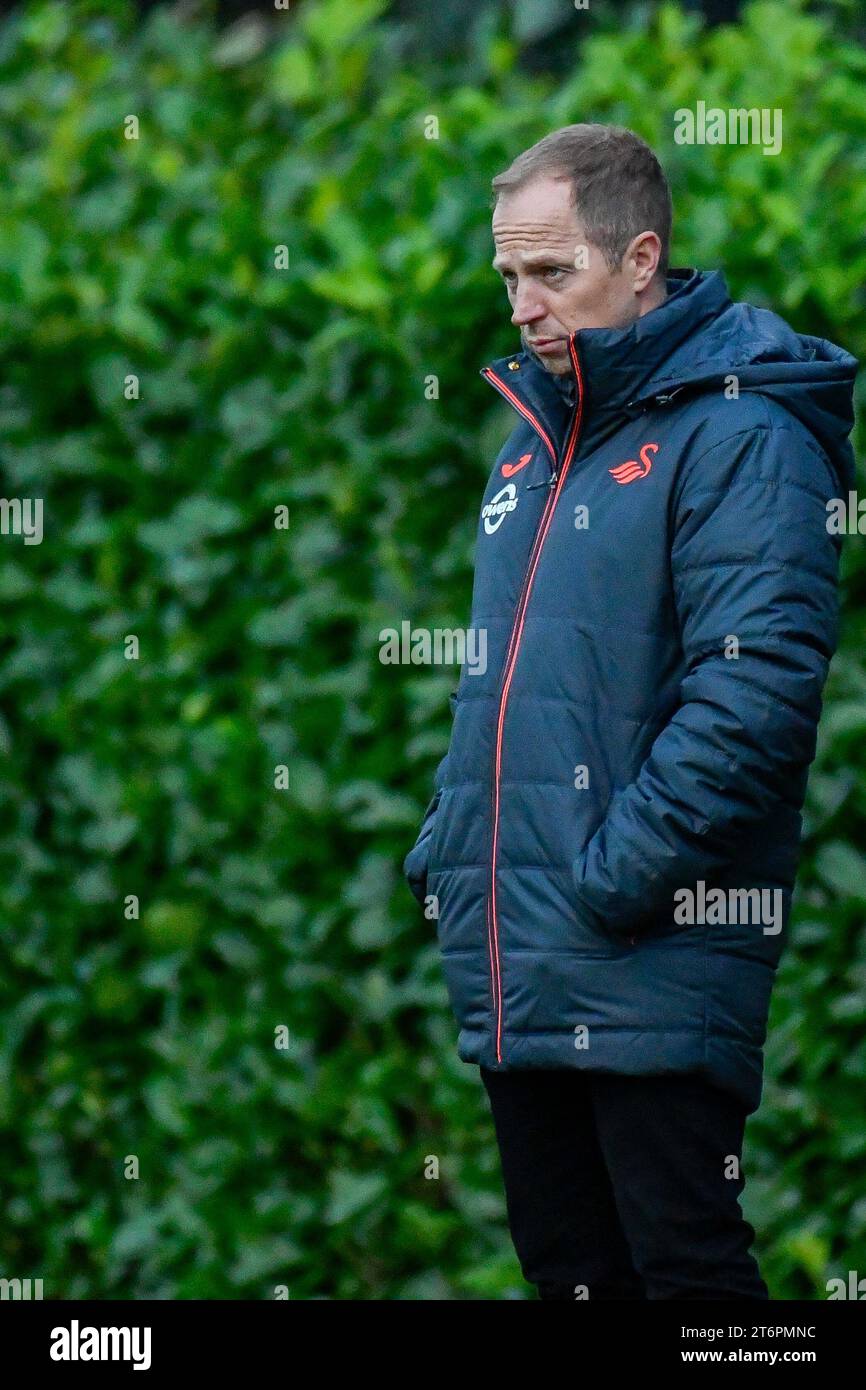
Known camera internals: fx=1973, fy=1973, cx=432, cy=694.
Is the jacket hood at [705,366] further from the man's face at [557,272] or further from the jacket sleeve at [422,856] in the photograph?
the jacket sleeve at [422,856]

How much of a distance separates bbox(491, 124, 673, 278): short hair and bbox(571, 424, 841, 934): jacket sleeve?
1.14ft

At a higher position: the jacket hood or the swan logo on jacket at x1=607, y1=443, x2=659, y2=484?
the jacket hood

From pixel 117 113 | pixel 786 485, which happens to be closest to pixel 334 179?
pixel 117 113

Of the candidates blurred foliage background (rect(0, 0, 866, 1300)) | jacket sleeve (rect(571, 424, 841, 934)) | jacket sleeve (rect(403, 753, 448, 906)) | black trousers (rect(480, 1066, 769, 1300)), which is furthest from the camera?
blurred foliage background (rect(0, 0, 866, 1300))

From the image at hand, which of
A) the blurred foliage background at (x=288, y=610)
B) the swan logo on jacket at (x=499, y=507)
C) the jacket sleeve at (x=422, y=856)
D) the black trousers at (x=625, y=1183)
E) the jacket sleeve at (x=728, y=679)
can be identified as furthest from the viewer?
the blurred foliage background at (x=288, y=610)

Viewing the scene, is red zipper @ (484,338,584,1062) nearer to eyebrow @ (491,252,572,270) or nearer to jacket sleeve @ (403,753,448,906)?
eyebrow @ (491,252,572,270)

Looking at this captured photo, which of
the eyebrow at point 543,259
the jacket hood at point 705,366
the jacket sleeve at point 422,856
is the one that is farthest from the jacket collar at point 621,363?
the jacket sleeve at point 422,856

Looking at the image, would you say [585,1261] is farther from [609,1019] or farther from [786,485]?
[786,485]

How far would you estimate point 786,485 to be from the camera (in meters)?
2.61

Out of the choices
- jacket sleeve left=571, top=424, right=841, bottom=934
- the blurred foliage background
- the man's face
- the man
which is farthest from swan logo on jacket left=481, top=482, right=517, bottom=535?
the blurred foliage background

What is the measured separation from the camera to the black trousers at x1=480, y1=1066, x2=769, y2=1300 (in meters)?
2.67

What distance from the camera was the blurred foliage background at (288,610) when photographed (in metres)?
3.83

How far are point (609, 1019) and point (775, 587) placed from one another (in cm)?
61

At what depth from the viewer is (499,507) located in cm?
291
